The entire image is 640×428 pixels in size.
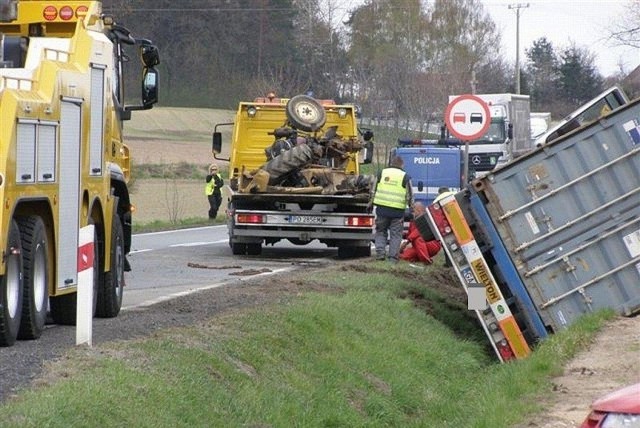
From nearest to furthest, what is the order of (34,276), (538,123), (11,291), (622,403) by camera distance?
(622,403) → (11,291) → (34,276) → (538,123)

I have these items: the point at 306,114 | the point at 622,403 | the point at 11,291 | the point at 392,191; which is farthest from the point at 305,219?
the point at 622,403

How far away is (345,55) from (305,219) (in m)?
41.6

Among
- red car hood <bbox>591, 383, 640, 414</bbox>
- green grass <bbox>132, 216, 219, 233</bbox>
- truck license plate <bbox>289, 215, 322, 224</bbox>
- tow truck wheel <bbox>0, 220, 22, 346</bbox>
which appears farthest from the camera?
green grass <bbox>132, 216, 219, 233</bbox>

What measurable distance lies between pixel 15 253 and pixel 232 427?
2564 mm

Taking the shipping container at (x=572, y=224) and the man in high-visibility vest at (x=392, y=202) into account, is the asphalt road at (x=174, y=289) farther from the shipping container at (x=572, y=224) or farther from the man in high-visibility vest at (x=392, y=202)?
the shipping container at (x=572, y=224)

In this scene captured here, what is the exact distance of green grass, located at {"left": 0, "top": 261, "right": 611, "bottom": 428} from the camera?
8.91 metres

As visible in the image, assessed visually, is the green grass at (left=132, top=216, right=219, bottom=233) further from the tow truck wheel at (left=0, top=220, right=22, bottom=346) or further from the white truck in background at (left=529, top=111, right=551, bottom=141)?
the tow truck wheel at (left=0, top=220, right=22, bottom=346)

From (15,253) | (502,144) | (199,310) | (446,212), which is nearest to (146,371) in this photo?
(15,253)

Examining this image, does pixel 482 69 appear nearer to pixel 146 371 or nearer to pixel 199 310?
pixel 199 310

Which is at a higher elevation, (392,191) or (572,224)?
(392,191)

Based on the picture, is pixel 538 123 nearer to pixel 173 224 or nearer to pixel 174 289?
pixel 173 224

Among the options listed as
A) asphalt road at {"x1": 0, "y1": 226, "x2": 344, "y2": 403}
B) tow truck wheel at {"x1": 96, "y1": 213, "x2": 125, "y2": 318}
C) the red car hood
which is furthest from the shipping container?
the red car hood

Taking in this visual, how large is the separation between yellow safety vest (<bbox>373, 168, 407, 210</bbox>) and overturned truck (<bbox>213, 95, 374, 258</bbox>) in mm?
1881

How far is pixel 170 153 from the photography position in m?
71.8
